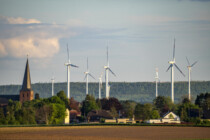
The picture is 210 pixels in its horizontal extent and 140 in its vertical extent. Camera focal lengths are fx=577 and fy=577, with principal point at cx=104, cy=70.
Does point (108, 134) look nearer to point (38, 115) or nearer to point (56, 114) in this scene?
point (56, 114)

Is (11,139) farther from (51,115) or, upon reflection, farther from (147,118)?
(147,118)

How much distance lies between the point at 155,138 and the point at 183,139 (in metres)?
5.09

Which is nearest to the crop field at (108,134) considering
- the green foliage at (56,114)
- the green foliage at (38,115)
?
the green foliage at (38,115)

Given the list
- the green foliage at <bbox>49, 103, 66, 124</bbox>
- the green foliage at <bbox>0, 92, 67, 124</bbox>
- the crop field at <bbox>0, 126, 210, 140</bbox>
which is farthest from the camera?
the green foliage at <bbox>49, 103, 66, 124</bbox>

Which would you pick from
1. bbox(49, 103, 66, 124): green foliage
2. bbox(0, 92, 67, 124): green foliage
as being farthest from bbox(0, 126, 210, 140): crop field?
bbox(49, 103, 66, 124): green foliage

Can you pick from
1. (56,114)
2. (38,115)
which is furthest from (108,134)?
(38,115)

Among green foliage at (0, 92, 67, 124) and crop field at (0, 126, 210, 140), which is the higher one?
green foliage at (0, 92, 67, 124)

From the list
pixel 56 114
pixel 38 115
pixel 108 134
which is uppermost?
pixel 56 114

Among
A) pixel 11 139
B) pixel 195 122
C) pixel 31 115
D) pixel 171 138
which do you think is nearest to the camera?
pixel 11 139

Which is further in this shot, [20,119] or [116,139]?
[20,119]

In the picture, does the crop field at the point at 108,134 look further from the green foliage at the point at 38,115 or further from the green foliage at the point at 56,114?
the green foliage at the point at 56,114

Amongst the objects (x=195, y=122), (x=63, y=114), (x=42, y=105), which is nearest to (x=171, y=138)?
(x=195, y=122)

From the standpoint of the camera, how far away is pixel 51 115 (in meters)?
183

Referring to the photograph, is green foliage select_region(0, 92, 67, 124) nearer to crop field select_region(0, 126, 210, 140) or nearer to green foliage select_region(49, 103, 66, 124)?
green foliage select_region(49, 103, 66, 124)
